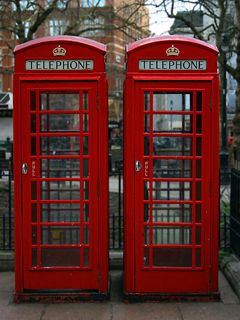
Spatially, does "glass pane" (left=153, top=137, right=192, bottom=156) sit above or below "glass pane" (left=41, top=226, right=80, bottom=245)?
above

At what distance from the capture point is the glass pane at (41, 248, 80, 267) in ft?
17.0

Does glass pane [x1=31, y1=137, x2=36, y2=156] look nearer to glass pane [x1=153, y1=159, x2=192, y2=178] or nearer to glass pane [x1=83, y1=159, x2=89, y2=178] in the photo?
glass pane [x1=83, y1=159, x2=89, y2=178]

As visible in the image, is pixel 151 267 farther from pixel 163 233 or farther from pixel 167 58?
pixel 167 58

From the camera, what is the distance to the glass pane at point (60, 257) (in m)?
5.17

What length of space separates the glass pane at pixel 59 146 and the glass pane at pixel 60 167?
12 centimetres

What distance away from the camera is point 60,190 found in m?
5.64

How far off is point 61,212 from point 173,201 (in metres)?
1.27

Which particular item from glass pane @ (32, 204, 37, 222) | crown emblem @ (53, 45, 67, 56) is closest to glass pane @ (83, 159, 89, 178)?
glass pane @ (32, 204, 37, 222)

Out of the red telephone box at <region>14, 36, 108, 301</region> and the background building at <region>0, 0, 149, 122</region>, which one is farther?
the background building at <region>0, 0, 149, 122</region>

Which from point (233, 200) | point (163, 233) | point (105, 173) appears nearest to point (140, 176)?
point (105, 173)

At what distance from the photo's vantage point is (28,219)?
5070mm

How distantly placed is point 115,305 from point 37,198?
1.29m

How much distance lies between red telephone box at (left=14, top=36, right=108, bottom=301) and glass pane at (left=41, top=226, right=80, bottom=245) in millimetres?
41

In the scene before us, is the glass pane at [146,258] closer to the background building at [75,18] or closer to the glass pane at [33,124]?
the glass pane at [33,124]
